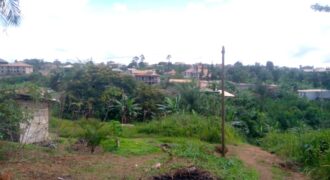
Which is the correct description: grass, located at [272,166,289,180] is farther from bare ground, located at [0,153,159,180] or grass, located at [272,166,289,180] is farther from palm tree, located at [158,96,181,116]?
palm tree, located at [158,96,181,116]

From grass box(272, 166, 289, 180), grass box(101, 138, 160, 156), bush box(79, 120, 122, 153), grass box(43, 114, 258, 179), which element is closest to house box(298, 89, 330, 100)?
grass box(43, 114, 258, 179)

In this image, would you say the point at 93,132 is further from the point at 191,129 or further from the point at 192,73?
the point at 192,73

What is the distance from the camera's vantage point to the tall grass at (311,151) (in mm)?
8366

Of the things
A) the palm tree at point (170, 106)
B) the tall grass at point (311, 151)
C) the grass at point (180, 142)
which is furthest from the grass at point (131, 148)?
the palm tree at point (170, 106)

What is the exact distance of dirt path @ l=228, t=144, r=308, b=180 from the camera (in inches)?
359

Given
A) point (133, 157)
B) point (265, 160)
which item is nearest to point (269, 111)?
point (265, 160)

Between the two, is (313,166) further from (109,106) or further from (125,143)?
(109,106)

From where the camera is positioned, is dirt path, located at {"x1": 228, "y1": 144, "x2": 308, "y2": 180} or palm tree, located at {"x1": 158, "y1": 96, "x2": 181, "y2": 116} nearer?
dirt path, located at {"x1": 228, "y1": 144, "x2": 308, "y2": 180}

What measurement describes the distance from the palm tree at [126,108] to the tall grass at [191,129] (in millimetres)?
3556

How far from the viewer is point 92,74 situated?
22.0 m

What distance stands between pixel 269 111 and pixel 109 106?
34.5 ft

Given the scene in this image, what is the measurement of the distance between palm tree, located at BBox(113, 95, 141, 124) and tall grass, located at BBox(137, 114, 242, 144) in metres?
3.56

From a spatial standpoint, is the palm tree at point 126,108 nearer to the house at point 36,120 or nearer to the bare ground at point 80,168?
the house at point 36,120

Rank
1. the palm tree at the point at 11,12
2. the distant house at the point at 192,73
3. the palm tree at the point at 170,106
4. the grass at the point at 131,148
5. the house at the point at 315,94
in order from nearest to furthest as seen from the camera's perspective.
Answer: the palm tree at the point at 11,12 → the grass at the point at 131,148 → the palm tree at the point at 170,106 → the distant house at the point at 192,73 → the house at the point at 315,94
